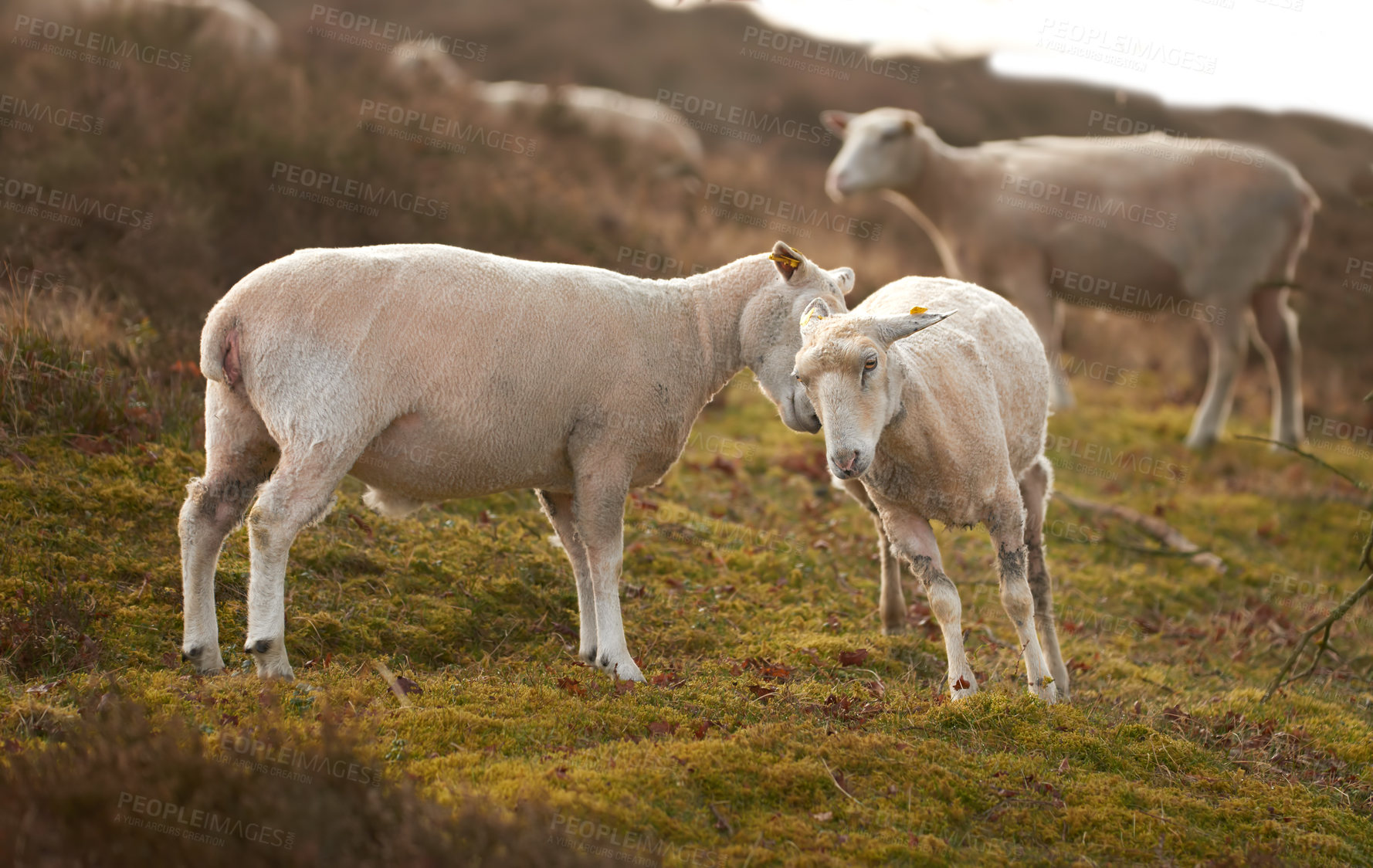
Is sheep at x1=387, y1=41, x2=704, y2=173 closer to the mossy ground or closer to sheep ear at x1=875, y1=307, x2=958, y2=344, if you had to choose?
the mossy ground

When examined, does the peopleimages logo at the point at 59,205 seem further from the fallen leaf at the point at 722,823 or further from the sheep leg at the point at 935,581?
the fallen leaf at the point at 722,823

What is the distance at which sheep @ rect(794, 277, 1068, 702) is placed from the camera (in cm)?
505

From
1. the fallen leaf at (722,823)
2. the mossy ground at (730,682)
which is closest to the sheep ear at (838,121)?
the mossy ground at (730,682)

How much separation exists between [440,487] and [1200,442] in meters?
11.1

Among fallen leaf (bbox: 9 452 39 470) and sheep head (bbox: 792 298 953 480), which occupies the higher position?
sheep head (bbox: 792 298 953 480)

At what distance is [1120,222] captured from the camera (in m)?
13.1

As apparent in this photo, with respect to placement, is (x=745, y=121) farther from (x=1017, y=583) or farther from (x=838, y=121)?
(x=1017, y=583)

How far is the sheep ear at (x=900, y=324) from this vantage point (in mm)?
5176

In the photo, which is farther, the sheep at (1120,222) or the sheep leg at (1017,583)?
the sheep at (1120,222)

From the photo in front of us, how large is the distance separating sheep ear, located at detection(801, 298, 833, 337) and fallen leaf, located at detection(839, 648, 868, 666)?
220 centimetres

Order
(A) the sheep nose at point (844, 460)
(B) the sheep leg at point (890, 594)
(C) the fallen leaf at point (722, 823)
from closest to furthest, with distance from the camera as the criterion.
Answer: (C) the fallen leaf at point (722, 823) → (A) the sheep nose at point (844, 460) → (B) the sheep leg at point (890, 594)

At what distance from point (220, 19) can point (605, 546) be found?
551 inches

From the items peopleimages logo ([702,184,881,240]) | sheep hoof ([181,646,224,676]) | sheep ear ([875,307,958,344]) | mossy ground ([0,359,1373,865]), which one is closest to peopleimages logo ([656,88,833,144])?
peopleimages logo ([702,184,881,240])

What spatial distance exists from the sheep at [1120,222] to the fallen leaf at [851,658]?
289 inches
